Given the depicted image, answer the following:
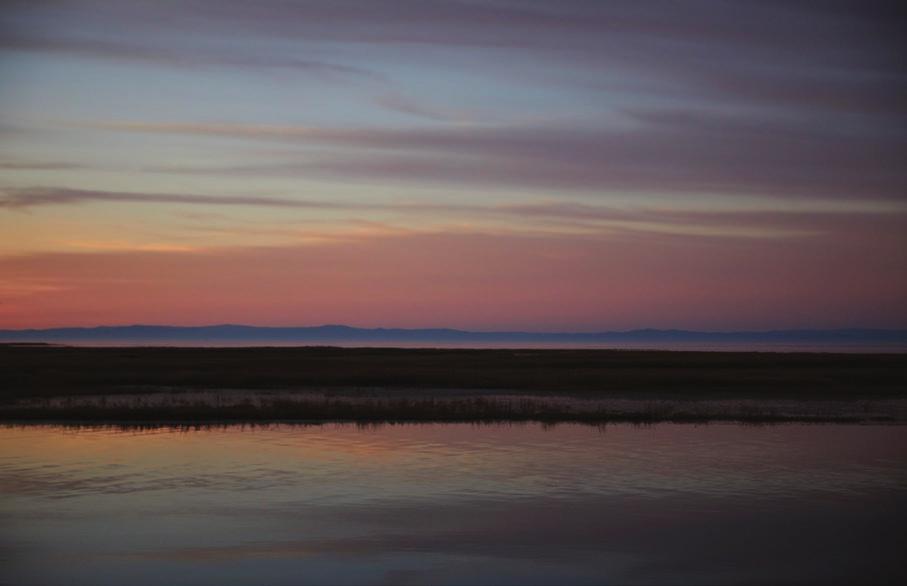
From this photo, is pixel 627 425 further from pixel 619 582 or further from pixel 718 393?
pixel 619 582

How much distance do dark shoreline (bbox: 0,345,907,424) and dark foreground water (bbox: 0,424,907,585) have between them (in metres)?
4.20

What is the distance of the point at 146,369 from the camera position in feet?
183

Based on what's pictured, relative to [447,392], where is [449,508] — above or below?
below

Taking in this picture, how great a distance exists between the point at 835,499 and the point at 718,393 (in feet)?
77.0

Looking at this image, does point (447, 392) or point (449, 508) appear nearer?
point (449, 508)

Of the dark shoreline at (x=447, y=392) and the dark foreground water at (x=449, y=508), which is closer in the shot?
the dark foreground water at (x=449, y=508)

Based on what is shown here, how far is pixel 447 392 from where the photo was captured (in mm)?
42531

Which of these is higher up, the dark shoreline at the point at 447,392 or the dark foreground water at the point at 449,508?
the dark shoreline at the point at 447,392

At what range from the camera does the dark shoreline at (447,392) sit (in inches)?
1265

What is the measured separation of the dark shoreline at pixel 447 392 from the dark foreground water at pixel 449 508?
13.8ft

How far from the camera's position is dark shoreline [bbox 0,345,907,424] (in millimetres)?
32125

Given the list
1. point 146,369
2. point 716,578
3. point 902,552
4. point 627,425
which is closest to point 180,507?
point 716,578

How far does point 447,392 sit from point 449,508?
2444cm

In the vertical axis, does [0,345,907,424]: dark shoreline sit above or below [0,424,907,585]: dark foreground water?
above
